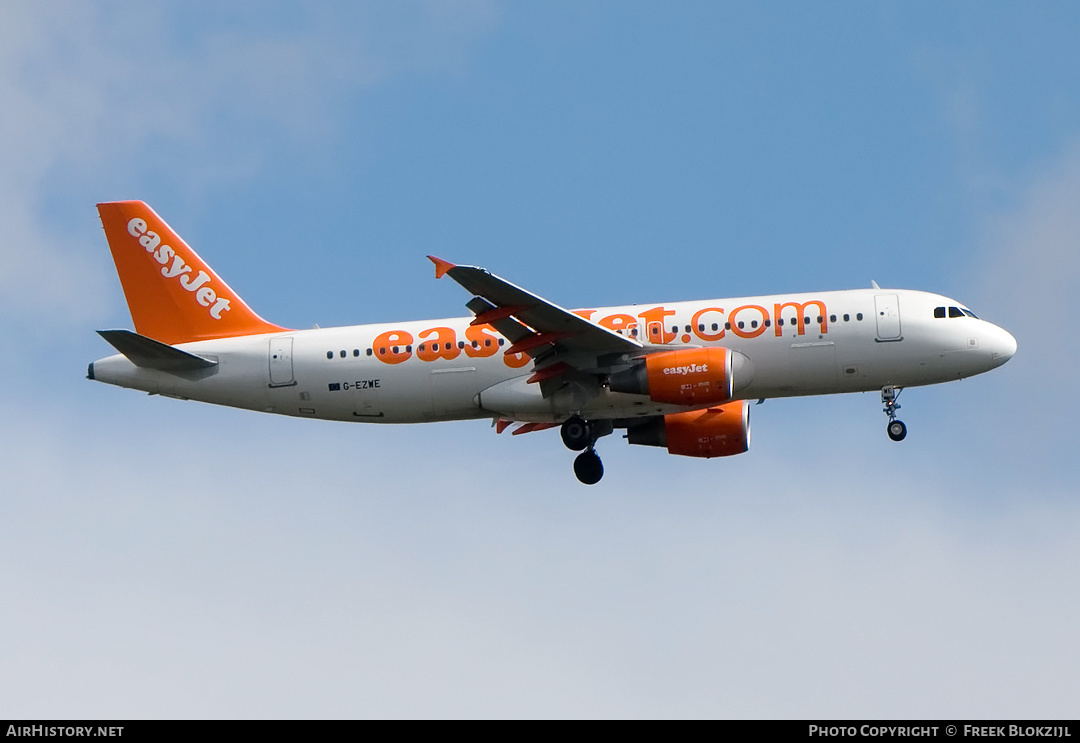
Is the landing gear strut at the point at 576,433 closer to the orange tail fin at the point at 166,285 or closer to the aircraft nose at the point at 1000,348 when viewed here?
the orange tail fin at the point at 166,285

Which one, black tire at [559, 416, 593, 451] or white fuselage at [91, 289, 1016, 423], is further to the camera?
black tire at [559, 416, 593, 451]

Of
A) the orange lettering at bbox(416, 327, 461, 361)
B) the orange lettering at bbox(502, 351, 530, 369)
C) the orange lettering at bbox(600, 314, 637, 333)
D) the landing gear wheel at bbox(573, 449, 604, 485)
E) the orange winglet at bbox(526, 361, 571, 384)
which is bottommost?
the landing gear wheel at bbox(573, 449, 604, 485)

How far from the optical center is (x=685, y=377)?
140ft

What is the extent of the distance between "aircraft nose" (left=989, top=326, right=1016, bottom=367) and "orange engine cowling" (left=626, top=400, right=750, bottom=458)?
779 cm

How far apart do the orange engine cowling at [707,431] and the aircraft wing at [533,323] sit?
4.61m

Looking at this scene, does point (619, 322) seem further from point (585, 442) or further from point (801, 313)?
point (801, 313)

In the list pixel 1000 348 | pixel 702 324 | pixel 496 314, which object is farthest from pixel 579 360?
pixel 1000 348

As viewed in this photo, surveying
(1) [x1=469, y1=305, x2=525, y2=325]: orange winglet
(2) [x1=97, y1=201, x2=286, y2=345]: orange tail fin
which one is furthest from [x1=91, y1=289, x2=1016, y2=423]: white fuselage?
(1) [x1=469, y1=305, x2=525, y2=325]: orange winglet

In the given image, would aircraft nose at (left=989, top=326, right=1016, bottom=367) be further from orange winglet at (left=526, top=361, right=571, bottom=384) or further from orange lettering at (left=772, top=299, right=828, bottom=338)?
orange winglet at (left=526, top=361, right=571, bottom=384)

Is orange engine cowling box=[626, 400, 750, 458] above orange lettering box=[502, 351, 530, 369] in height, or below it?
→ below

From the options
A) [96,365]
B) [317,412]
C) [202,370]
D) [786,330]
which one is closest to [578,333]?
[786,330]

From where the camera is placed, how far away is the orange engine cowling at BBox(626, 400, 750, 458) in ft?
156

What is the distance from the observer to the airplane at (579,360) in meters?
43.3

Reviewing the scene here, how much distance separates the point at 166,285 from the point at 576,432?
1444 centimetres
